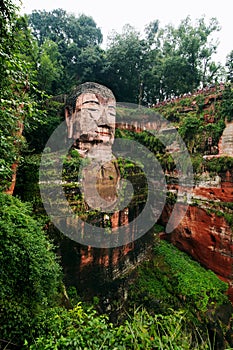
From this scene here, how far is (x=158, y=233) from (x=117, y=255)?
503cm

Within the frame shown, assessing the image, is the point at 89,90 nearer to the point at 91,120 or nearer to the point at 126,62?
the point at 91,120

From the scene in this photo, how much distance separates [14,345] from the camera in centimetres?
273

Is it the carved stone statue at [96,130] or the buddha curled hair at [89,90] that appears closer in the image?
the carved stone statue at [96,130]

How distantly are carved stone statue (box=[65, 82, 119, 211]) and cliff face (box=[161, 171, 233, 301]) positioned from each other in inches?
207

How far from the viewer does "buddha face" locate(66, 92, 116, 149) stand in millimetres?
8367

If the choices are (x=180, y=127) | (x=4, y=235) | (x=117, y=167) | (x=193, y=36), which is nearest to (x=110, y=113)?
(x=117, y=167)

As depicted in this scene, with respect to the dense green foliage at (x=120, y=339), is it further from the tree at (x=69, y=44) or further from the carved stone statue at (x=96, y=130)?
the tree at (x=69, y=44)

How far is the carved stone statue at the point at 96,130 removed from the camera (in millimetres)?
7555

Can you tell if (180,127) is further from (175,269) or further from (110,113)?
(175,269)

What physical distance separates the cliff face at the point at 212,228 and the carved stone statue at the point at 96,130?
525cm

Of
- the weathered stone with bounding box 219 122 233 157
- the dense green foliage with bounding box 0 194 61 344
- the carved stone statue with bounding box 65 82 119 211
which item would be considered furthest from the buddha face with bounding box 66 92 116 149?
the weathered stone with bounding box 219 122 233 157

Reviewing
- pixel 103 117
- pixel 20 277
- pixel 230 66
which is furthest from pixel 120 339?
pixel 230 66

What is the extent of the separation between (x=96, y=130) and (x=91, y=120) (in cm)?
50

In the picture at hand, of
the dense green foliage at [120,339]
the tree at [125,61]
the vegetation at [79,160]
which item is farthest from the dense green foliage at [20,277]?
the tree at [125,61]
